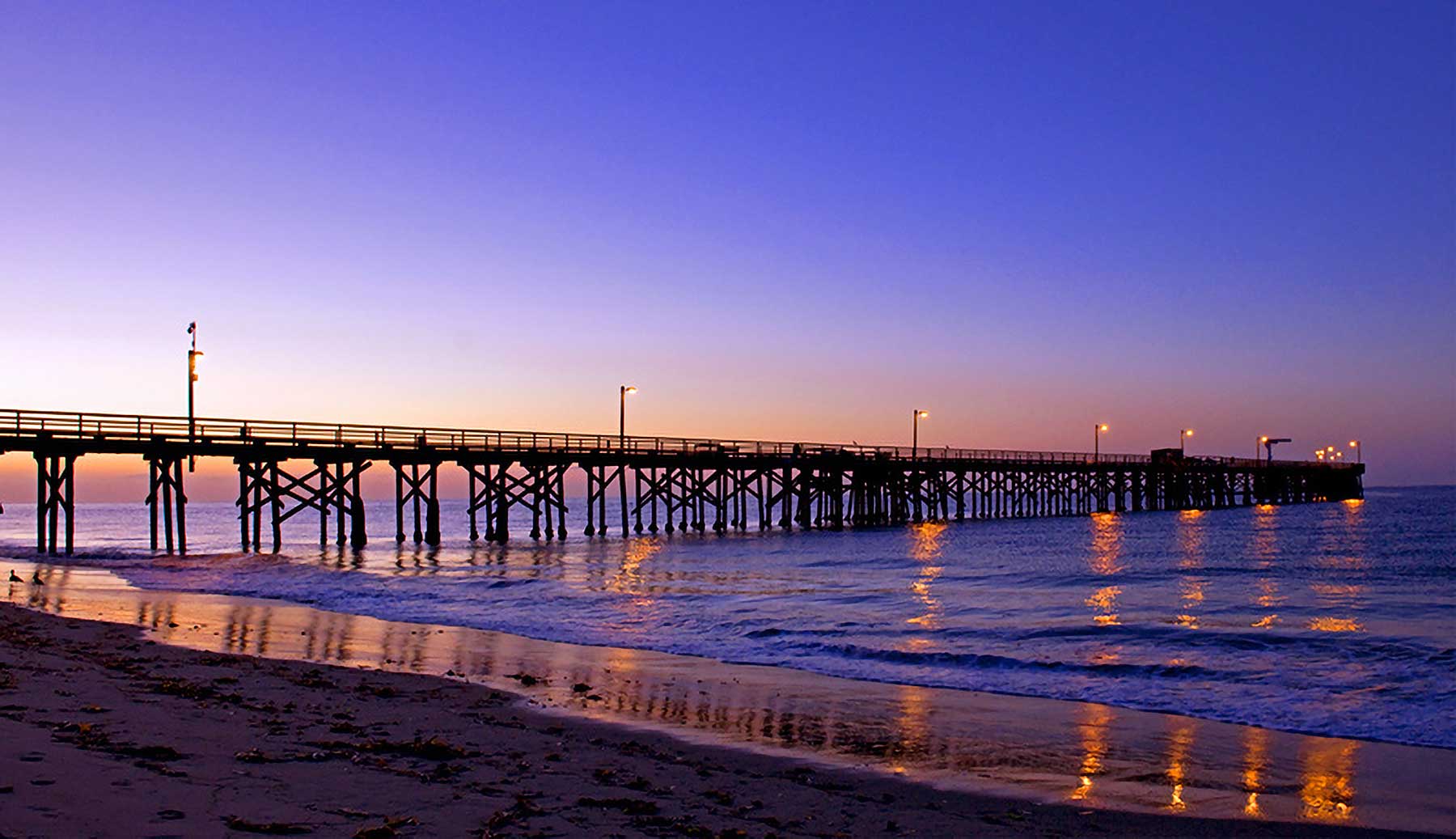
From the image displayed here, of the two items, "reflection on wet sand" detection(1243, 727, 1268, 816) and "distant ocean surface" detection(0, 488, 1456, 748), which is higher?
"reflection on wet sand" detection(1243, 727, 1268, 816)

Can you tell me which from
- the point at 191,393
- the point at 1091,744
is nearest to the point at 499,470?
the point at 191,393

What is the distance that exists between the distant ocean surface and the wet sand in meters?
1.99

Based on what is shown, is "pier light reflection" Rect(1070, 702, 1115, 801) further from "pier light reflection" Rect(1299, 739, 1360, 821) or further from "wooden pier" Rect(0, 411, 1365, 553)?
"wooden pier" Rect(0, 411, 1365, 553)

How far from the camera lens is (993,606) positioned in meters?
21.5

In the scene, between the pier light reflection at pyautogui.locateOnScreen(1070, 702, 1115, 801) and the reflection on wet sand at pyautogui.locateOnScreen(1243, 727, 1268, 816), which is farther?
the pier light reflection at pyautogui.locateOnScreen(1070, 702, 1115, 801)

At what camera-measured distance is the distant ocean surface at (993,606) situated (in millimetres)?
13008

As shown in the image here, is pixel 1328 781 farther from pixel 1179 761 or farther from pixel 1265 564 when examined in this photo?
pixel 1265 564

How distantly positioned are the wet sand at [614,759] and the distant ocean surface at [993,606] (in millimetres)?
1989

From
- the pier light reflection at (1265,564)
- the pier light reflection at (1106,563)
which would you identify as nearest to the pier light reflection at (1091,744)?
the pier light reflection at (1106,563)

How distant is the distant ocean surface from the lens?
13008 mm

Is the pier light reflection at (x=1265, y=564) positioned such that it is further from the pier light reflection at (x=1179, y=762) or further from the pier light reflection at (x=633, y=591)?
the pier light reflection at (x=633, y=591)

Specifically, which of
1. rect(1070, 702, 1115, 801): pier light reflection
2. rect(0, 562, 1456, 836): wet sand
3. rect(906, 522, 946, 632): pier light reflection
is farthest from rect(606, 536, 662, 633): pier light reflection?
rect(1070, 702, 1115, 801): pier light reflection

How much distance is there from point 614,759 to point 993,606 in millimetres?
14460

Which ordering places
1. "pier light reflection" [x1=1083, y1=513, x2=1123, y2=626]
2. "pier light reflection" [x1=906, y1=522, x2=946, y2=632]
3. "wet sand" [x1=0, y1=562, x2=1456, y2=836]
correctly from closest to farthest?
"wet sand" [x1=0, y1=562, x2=1456, y2=836] → "pier light reflection" [x1=906, y1=522, x2=946, y2=632] → "pier light reflection" [x1=1083, y1=513, x2=1123, y2=626]
